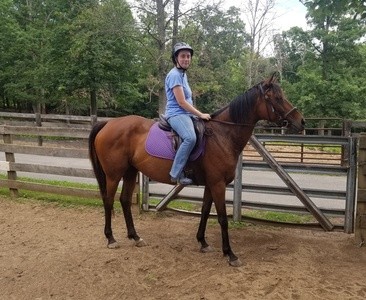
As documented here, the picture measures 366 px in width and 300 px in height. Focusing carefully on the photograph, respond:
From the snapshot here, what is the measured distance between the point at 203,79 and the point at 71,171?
480 inches

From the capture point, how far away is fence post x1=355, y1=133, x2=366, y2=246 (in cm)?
486

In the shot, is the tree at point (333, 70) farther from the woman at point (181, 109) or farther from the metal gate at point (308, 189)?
the woman at point (181, 109)

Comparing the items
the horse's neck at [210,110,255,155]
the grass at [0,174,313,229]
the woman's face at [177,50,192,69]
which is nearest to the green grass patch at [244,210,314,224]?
the grass at [0,174,313,229]

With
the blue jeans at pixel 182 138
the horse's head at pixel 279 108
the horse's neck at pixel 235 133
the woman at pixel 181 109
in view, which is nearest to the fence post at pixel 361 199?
the horse's head at pixel 279 108

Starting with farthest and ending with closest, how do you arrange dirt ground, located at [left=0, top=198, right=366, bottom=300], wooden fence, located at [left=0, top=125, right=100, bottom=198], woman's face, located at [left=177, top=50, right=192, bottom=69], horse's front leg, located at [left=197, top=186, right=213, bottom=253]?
wooden fence, located at [left=0, top=125, right=100, bottom=198] → horse's front leg, located at [left=197, top=186, right=213, bottom=253] → woman's face, located at [left=177, top=50, right=192, bottom=69] → dirt ground, located at [left=0, top=198, right=366, bottom=300]

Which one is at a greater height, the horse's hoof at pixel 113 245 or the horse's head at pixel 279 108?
the horse's head at pixel 279 108

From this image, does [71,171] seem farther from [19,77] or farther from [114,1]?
[19,77]

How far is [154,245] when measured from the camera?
512cm

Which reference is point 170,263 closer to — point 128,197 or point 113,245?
point 113,245

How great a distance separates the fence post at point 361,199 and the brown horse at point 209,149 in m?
1.21

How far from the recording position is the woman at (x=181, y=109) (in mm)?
4410

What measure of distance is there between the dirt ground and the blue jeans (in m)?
1.23

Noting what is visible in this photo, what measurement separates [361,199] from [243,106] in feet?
7.24

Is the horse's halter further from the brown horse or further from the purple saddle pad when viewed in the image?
the purple saddle pad
